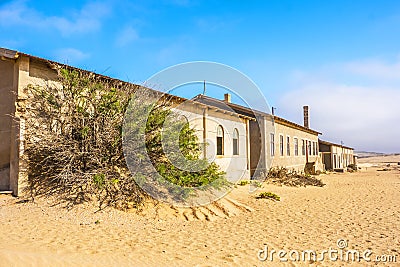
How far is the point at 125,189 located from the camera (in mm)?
9180

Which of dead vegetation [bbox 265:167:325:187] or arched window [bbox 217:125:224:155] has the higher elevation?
arched window [bbox 217:125:224:155]

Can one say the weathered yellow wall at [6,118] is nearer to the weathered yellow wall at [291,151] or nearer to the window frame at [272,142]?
the weathered yellow wall at [291,151]

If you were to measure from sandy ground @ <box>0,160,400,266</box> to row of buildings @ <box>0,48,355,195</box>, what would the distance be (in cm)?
179

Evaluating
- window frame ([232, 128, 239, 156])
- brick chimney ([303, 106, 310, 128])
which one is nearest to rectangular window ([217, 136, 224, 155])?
window frame ([232, 128, 239, 156])

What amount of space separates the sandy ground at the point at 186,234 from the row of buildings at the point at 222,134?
70.4 inches

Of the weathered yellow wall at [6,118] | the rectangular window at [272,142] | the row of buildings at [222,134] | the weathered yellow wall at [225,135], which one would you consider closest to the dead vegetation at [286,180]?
the row of buildings at [222,134]

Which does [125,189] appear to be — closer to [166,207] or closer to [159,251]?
[166,207]

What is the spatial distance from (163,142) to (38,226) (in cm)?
434

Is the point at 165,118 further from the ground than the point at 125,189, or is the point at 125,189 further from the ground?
the point at 165,118

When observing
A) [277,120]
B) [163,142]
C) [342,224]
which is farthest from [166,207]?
[277,120]

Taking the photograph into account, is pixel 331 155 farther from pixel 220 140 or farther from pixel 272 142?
pixel 220 140

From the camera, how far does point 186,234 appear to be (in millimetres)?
7566

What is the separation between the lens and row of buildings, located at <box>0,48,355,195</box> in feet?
28.9

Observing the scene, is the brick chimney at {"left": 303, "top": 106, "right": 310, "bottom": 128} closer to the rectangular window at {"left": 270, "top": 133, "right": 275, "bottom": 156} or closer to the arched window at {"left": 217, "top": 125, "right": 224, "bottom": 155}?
the rectangular window at {"left": 270, "top": 133, "right": 275, "bottom": 156}
